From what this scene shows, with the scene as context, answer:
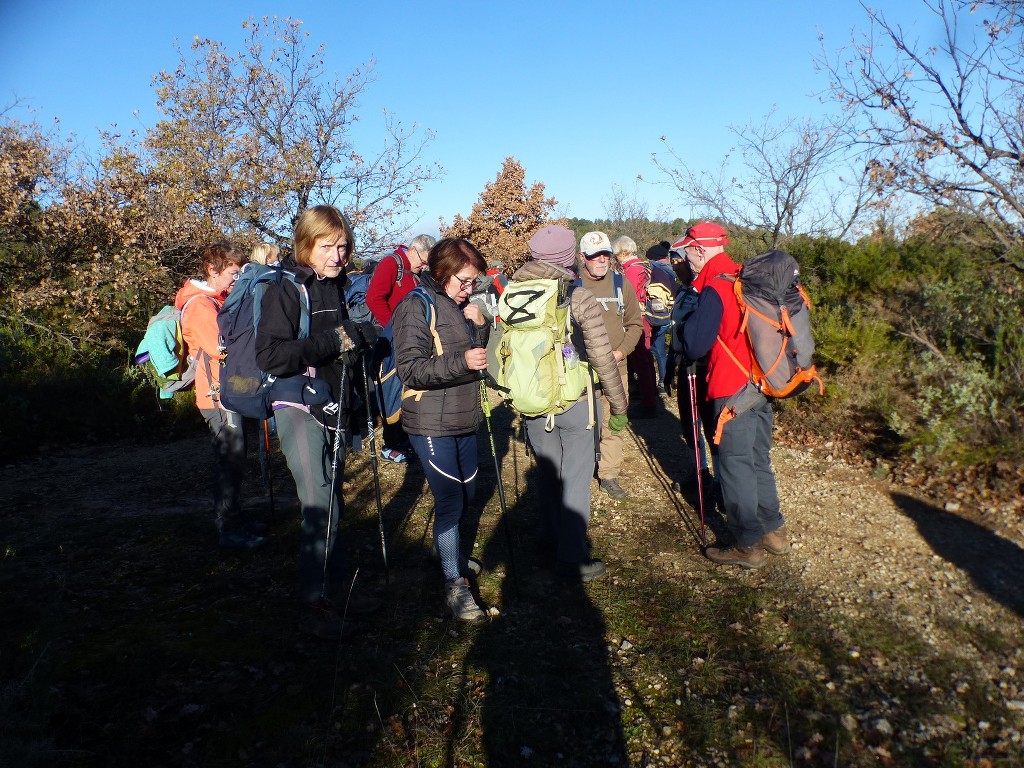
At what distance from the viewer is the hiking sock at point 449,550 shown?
142 inches

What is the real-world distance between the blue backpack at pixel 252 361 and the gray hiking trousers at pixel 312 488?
4.2 inches

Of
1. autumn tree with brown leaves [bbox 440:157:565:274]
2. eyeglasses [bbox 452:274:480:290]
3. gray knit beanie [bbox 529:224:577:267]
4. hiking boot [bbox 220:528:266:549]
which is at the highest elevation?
autumn tree with brown leaves [bbox 440:157:565:274]

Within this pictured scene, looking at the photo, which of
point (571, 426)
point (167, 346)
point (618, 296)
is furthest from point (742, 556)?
point (167, 346)

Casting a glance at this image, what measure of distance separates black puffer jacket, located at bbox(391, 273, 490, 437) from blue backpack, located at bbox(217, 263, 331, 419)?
0.43m

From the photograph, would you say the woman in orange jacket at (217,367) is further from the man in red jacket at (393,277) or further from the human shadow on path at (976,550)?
the human shadow on path at (976,550)

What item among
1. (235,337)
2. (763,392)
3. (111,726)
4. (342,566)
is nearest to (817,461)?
(763,392)

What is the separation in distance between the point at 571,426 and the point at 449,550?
0.96 metres

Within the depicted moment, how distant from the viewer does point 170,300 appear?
1039 cm

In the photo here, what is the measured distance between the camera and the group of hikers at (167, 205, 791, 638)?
10.6 ft

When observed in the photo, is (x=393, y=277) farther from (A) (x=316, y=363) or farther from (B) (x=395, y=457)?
(A) (x=316, y=363)

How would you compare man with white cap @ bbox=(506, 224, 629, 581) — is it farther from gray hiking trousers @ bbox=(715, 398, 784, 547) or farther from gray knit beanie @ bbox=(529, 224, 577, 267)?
gray hiking trousers @ bbox=(715, 398, 784, 547)

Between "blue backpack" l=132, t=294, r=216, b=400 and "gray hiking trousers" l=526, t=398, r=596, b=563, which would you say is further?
"blue backpack" l=132, t=294, r=216, b=400

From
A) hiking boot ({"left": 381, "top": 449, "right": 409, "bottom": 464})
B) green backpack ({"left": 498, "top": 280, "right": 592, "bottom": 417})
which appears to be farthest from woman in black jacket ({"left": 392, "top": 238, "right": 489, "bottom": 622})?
hiking boot ({"left": 381, "top": 449, "right": 409, "bottom": 464})

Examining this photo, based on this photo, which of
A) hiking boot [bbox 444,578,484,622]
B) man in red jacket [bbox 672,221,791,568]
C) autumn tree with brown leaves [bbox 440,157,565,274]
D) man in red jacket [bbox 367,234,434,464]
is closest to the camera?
hiking boot [bbox 444,578,484,622]
